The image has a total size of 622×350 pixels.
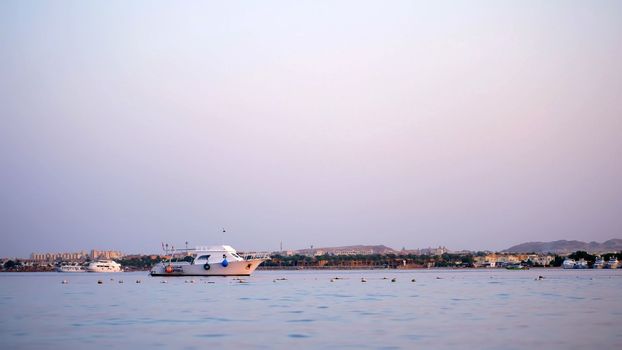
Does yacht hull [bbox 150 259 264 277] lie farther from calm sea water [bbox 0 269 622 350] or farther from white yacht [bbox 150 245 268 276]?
calm sea water [bbox 0 269 622 350]

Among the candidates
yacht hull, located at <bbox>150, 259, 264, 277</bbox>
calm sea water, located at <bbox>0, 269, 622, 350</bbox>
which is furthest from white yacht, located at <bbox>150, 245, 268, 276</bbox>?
calm sea water, located at <bbox>0, 269, 622, 350</bbox>

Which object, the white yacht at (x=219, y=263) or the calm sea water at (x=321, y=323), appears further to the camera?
the white yacht at (x=219, y=263)

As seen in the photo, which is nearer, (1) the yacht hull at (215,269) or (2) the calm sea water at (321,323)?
(2) the calm sea water at (321,323)

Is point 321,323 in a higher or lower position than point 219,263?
lower

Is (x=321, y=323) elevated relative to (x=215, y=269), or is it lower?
lower

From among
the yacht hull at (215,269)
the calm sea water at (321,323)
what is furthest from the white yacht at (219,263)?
the calm sea water at (321,323)

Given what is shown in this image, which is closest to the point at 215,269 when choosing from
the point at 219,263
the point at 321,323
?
the point at 219,263

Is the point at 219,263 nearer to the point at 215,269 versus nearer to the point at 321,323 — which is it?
the point at 215,269

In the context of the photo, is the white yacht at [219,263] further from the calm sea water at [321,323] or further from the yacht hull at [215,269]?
the calm sea water at [321,323]

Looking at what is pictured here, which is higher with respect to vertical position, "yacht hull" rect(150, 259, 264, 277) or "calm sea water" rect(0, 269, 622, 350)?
"yacht hull" rect(150, 259, 264, 277)

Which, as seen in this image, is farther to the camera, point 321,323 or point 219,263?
point 219,263

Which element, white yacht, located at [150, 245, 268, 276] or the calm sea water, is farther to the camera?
white yacht, located at [150, 245, 268, 276]

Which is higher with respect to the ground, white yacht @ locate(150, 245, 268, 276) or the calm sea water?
white yacht @ locate(150, 245, 268, 276)

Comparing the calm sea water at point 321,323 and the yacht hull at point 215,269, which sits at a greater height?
the yacht hull at point 215,269
